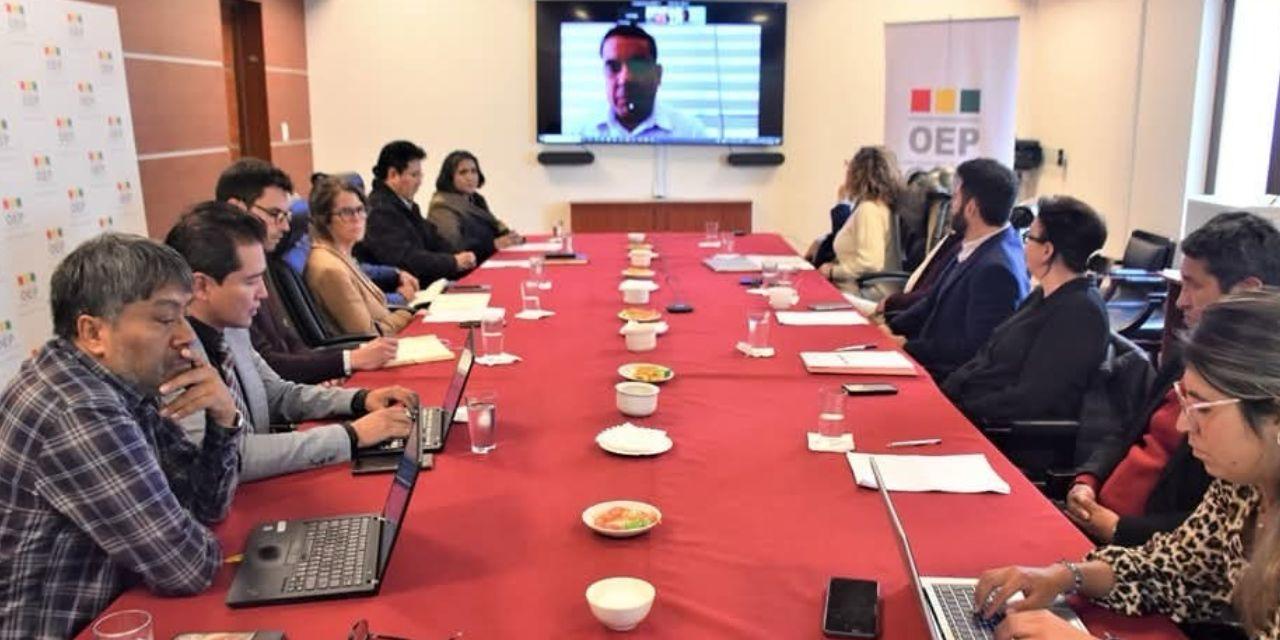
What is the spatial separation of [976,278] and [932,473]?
1.54 metres

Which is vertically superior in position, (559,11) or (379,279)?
(559,11)

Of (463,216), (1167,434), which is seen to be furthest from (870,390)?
(463,216)

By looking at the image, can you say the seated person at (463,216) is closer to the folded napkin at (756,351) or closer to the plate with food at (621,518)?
the folded napkin at (756,351)

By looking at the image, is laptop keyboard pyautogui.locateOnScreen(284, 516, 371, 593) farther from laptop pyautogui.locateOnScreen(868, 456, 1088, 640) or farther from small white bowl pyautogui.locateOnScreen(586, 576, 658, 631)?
laptop pyautogui.locateOnScreen(868, 456, 1088, 640)

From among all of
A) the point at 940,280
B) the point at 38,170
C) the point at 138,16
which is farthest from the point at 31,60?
the point at 940,280

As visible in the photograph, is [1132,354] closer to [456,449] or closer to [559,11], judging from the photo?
[456,449]

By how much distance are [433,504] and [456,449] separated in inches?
12.1

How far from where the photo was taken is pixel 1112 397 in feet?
8.36

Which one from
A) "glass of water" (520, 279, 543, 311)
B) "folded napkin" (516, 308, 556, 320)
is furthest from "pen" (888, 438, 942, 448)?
"glass of water" (520, 279, 543, 311)

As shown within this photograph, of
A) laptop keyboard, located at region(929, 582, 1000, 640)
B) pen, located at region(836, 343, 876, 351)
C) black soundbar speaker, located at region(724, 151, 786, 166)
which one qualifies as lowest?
laptop keyboard, located at region(929, 582, 1000, 640)

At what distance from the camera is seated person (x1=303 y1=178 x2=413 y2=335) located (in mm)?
3594

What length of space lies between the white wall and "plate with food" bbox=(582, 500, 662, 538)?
6.67 metres

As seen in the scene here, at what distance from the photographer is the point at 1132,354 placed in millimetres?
2551

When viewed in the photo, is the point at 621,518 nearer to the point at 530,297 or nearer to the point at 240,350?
the point at 240,350
